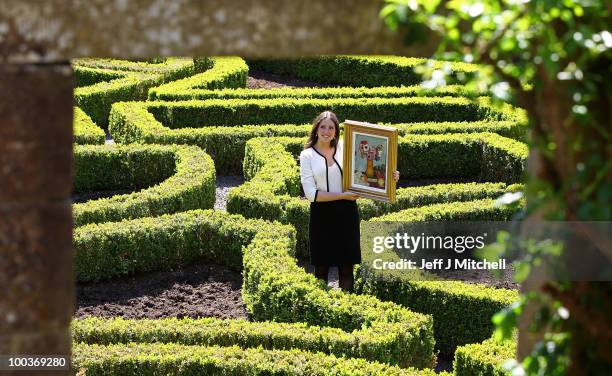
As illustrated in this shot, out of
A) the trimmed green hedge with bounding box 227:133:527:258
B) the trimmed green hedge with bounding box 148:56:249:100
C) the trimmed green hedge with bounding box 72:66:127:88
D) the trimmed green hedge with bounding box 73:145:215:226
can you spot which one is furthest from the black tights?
the trimmed green hedge with bounding box 72:66:127:88

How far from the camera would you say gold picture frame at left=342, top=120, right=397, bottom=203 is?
26.5 ft

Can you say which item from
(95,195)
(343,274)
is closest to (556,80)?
(343,274)

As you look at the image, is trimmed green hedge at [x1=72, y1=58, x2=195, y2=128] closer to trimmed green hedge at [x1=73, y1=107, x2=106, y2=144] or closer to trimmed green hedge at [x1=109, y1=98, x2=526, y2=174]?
trimmed green hedge at [x1=109, y1=98, x2=526, y2=174]

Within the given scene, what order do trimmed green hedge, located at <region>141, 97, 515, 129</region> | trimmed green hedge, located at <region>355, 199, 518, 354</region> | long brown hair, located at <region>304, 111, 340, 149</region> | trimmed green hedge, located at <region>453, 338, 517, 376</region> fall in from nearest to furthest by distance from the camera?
trimmed green hedge, located at <region>453, 338, 517, 376</region> < long brown hair, located at <region>304, 111, 340, 149</region> < trimmed green hedge, located at <region>355, 199, 518, 354</region> < trimmed green hedge, located at <region>141, 97, 515, 129</region>

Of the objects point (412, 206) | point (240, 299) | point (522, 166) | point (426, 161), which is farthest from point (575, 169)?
point (426, 161)

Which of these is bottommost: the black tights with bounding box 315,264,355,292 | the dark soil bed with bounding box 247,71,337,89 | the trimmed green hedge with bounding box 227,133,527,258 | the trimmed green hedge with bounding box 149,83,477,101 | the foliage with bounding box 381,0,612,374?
the black tights with bounding box 315,264,355,292

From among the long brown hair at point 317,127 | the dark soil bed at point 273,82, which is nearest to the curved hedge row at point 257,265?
the long brown hair at point 317,127

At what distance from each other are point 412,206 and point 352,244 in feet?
9.41

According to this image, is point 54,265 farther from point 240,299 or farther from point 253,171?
point 253,171

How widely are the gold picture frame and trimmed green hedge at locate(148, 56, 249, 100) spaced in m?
8.55

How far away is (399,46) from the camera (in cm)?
267

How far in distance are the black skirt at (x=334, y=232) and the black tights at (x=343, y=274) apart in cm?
6

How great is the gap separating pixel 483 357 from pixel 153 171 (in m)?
7.04

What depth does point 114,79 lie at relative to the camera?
62.7 feet
